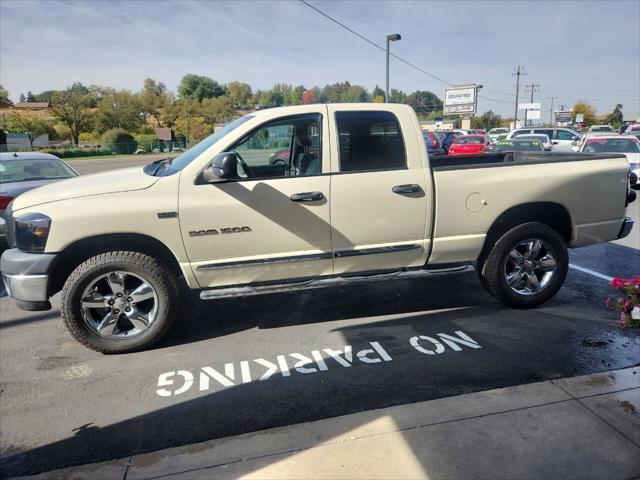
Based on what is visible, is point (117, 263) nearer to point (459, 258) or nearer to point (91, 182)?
point (91, 182)

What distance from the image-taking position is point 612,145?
13664 mm

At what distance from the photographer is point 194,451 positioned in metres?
2.70

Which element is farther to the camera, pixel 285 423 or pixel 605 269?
pixel 605 269

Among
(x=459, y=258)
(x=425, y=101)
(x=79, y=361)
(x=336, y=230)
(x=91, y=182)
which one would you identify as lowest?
(x=79, y=361)

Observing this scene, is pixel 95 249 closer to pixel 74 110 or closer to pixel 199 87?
pixel 74 110

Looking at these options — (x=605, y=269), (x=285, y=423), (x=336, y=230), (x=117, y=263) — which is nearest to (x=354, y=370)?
(x=285, y=423)

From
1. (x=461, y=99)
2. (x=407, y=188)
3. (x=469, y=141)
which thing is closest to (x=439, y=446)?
(x=407, y=188)

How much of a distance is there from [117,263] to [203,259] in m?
0.69

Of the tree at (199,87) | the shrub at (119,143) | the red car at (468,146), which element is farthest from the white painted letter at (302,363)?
the tree at (199,87)

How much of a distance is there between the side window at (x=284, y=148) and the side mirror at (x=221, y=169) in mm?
298

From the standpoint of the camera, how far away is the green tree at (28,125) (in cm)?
6844

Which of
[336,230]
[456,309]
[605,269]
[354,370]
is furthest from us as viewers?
[605,269]

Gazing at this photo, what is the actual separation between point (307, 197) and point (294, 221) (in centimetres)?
23

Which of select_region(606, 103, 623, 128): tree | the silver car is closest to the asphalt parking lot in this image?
the silver car
